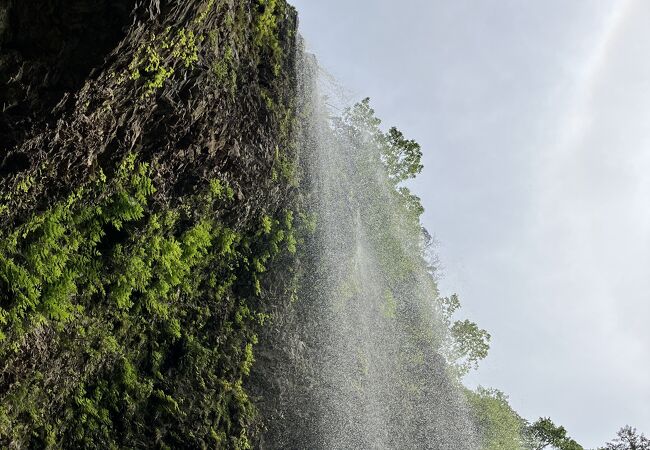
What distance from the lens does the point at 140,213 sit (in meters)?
10.1

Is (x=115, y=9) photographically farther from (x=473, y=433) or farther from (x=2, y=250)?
(x=473, y=433)

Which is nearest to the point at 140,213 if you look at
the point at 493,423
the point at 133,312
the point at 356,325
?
the point at 133,312

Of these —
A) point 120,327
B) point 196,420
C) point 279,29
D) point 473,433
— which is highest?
point 279,29

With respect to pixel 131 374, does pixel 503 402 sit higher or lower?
higher

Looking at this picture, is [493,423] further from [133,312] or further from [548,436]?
[133,312]

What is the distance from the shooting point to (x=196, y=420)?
11.8m

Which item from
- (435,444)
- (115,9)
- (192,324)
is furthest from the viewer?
(435,444)

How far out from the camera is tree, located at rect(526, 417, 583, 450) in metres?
36.0

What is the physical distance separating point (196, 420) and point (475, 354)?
1912 cm

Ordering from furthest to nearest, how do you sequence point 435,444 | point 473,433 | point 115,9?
point 473,433
point 435,444
point 115,9

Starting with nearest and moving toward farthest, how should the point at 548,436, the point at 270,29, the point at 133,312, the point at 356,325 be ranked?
the point at 133,312, the point at 270,29, the point at 356,325, the point at 548,436

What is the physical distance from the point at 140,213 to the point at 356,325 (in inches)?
388

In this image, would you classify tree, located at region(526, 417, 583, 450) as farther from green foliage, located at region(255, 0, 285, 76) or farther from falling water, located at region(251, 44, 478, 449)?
green foliage, located at region(255, 0, 285, 76)

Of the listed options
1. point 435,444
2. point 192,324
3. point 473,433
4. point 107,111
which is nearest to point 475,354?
point 473,433
